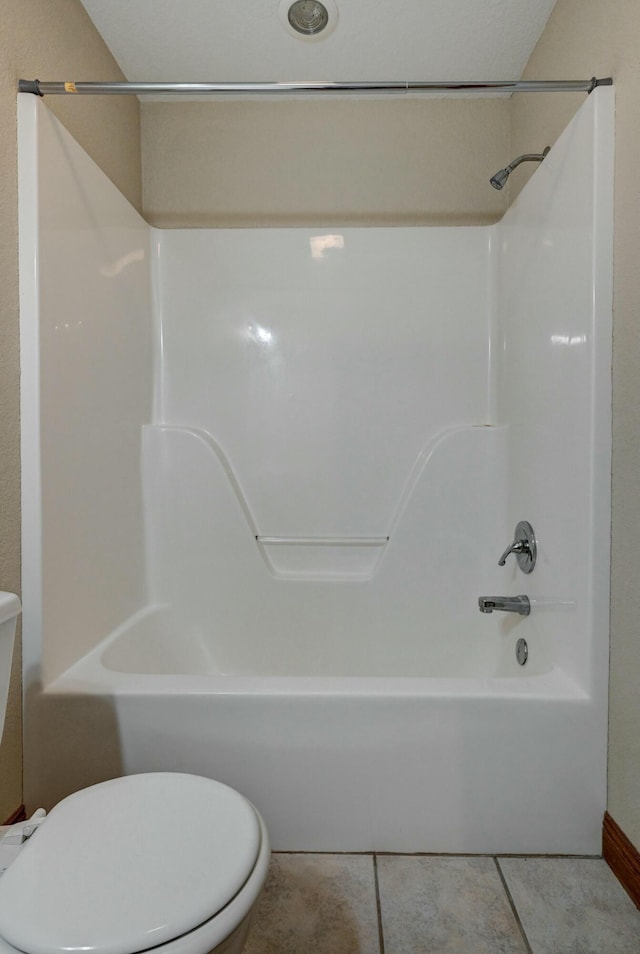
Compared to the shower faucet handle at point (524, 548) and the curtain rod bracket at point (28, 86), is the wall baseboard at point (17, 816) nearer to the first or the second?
the shower faucet handle at point (524, 548)

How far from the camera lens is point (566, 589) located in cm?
157

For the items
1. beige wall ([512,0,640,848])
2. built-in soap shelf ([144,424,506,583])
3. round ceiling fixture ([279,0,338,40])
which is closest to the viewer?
beige wall ([512,0,640,848])

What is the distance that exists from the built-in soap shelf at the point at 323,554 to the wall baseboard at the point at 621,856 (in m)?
1.11

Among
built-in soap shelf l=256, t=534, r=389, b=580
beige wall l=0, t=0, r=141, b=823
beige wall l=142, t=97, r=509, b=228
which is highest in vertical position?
beige wall l=142, t=97, r=509, b=228


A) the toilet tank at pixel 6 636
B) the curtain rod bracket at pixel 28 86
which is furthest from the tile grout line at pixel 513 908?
the curtain rod bracket at pixel 28 86

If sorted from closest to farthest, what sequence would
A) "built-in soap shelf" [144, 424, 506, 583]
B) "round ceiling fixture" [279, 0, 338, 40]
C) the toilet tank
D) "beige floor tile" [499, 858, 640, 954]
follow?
the toilet tank, "beige floor tile" [499, 858, 640, 954], "round ceiling fixture" [279, 0, 338, 40], "built-in soap shelf" [144, 424, 506, 583]

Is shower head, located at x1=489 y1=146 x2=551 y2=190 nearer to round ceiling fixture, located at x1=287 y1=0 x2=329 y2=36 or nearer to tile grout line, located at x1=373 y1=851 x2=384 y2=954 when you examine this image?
round ceiling fixture, located at x1=287 y1=0 x2=329 y2=36

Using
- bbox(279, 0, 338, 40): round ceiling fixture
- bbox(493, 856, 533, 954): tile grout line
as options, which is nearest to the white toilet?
bbox(493, 856, 533, 954): tile grout line

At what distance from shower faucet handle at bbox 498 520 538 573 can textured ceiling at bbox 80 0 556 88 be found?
5.27 feet

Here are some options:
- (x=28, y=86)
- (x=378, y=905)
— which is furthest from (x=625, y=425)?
(x=28, y=86)

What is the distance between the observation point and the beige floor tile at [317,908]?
122cm

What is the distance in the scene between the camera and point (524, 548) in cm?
185

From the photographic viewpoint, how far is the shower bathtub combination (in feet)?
4.71

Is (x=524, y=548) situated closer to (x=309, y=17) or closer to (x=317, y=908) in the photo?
(x=317, y=908)
